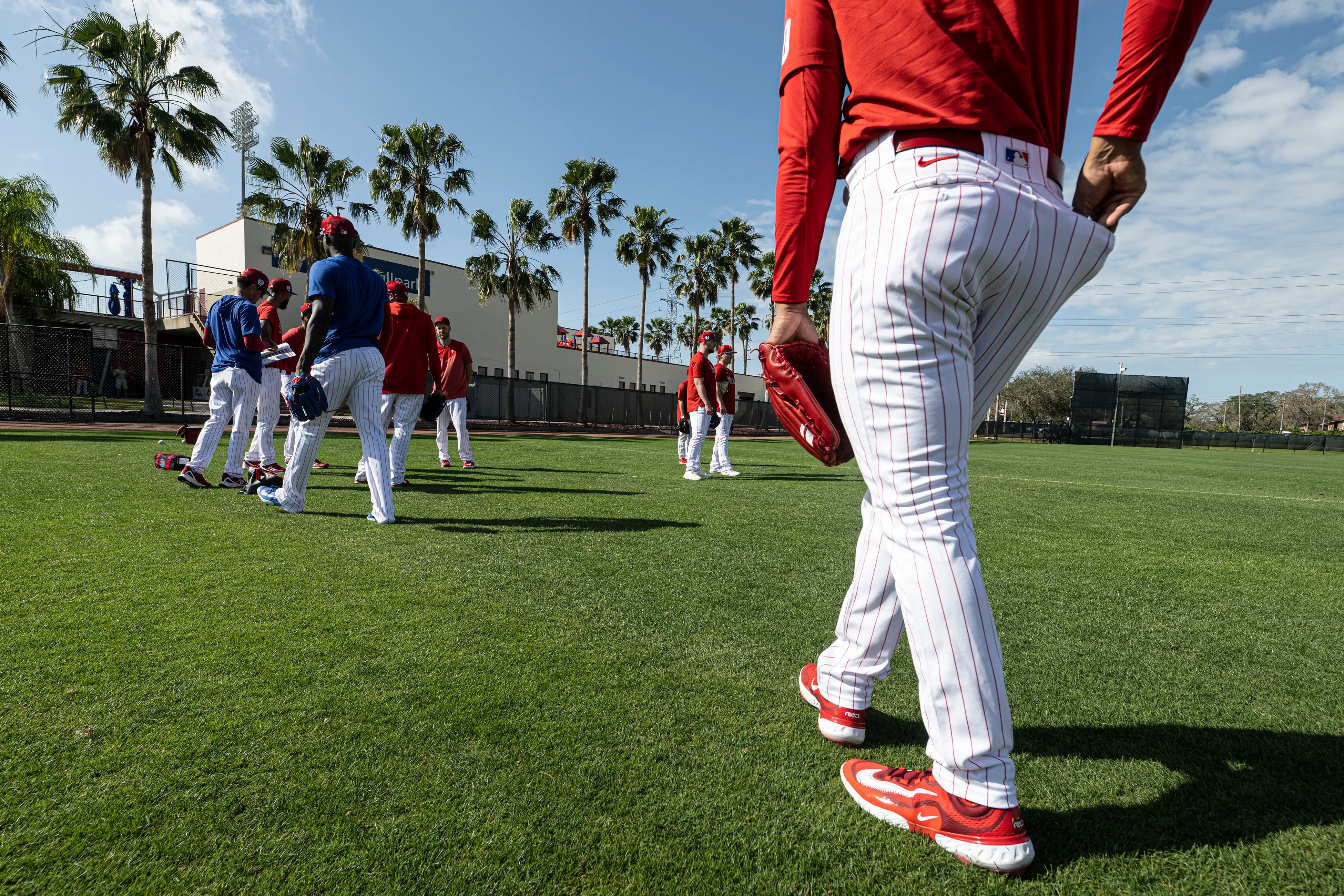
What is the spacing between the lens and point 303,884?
121 cm

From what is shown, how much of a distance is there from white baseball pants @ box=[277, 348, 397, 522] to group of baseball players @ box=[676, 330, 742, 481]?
473 cm

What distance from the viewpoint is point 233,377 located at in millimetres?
5945

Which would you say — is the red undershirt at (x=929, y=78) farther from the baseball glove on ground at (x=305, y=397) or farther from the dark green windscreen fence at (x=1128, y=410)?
the dark green windscreen fence at (x=1128, y=410)

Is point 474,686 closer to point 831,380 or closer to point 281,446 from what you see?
point 831,380

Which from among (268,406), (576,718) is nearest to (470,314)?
(268,406)

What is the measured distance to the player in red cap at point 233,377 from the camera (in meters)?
5.79

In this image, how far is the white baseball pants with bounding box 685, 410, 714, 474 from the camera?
9.18 metres

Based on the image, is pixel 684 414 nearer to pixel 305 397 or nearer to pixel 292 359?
pixel 292 359

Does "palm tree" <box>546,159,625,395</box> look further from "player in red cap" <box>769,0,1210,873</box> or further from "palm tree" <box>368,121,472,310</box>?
"player in red cap" <box>769,0,1210,873</box>

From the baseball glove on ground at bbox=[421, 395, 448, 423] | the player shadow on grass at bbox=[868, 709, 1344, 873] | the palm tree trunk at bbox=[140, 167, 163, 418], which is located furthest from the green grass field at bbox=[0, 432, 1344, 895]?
the palm tree trunk at bbox=[140, 167, 163, 418]

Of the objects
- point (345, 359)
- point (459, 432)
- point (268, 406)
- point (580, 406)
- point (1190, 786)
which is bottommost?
point (1190, 786)

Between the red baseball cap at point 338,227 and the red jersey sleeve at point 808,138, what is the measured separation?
13.9ft

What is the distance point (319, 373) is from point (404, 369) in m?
2.32

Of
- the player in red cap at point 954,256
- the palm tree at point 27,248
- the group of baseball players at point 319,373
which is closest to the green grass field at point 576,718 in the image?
the player in red cap at point 954,256
